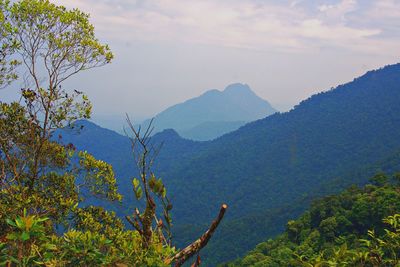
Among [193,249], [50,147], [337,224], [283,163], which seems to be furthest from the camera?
[283,163]

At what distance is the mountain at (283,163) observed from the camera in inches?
2960

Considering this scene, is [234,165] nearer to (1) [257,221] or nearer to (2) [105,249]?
(1) [257,221]

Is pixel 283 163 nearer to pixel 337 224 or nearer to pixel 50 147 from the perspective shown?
pixel 337 224

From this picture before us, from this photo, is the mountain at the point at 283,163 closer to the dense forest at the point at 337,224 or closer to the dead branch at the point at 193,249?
the dense forest at the point at 337,224

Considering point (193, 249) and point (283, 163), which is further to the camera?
point (283, 163)

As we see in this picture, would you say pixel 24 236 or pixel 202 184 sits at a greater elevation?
pixel 24 236

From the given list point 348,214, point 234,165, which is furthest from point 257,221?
point 234,165

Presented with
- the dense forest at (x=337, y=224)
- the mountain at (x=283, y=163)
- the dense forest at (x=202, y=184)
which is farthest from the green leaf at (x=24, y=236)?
the mountain at (x=283, y=163)

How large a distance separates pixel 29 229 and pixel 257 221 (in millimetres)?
71622

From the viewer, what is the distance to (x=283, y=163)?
120500mm

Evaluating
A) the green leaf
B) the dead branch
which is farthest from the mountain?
the green leaf

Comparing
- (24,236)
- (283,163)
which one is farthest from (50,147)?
(283,163)

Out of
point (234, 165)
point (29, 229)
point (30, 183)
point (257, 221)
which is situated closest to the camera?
point (29, 229)

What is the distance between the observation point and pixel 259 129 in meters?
155
